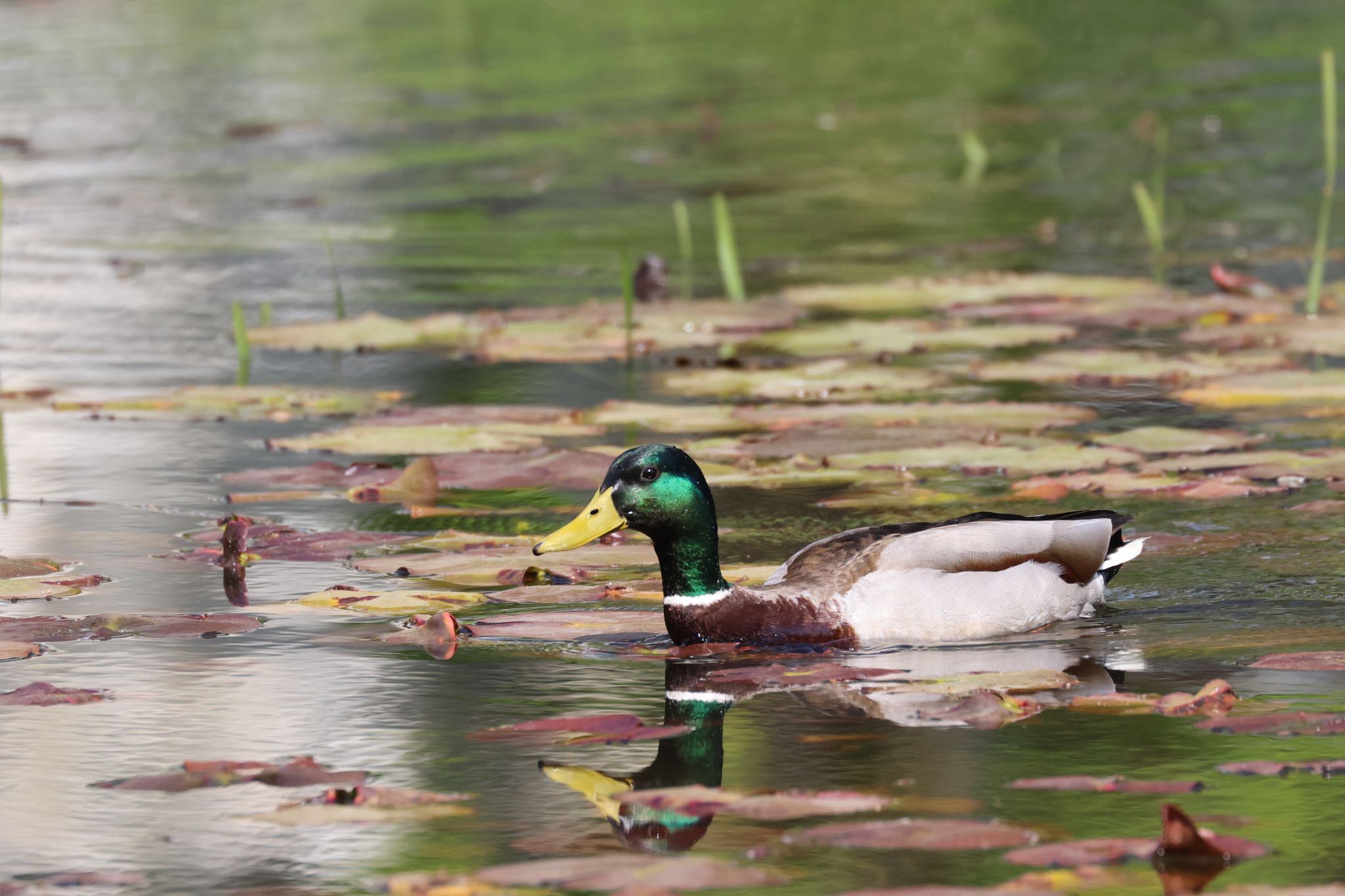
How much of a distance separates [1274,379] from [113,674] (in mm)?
4670

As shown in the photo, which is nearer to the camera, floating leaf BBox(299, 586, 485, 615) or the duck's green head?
the duck's green head

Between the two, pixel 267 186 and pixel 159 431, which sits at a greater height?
pixel 267 186

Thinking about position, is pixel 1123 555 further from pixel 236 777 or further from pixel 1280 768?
pixel 236 777

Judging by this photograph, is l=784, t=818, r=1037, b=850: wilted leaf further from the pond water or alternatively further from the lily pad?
the lily pad

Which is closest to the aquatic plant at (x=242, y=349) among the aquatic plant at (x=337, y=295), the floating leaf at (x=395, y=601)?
the aquatic plant at (x=337, y=295)

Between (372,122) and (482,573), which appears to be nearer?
(482,573)

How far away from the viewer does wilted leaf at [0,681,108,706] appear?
15.8 ft

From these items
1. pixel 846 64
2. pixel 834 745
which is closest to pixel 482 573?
pixel 834 745

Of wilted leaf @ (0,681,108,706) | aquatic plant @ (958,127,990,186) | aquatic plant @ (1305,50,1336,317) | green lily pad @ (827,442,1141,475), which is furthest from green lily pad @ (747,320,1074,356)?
aquatic plant @ (958,127,990,186)

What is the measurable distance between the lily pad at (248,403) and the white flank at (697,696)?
3547 millimetres

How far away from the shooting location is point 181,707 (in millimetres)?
4801

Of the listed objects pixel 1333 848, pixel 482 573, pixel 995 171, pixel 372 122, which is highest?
pixel 372 122

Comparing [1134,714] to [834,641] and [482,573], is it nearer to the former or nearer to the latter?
[834,641]

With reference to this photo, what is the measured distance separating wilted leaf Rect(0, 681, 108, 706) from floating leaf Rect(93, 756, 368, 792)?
1.90 feet
